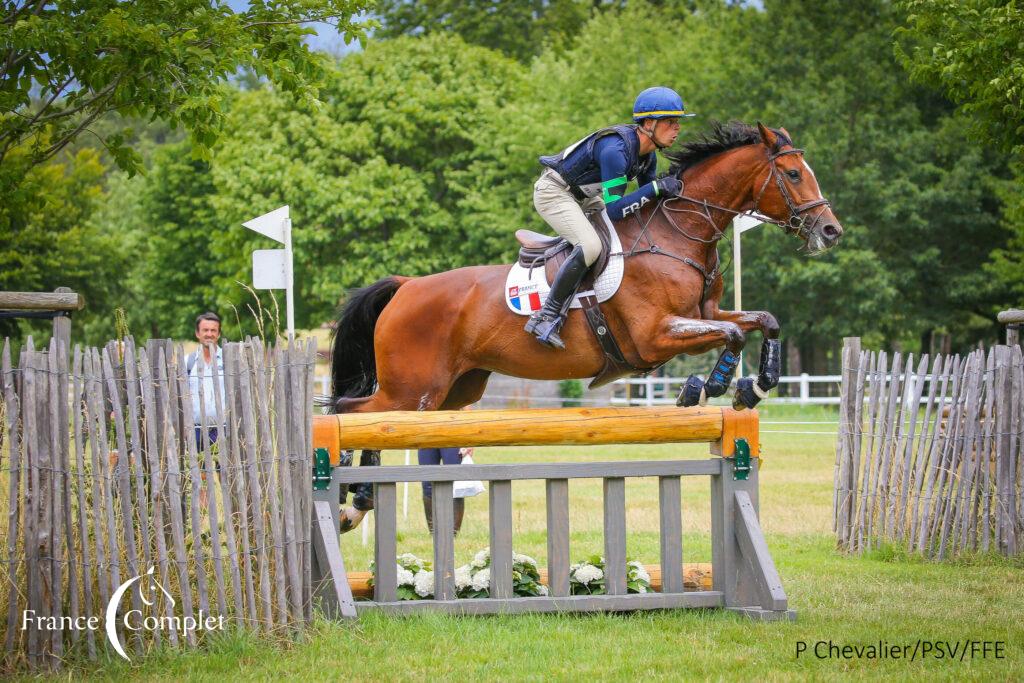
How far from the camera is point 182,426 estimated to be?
17.8 ft

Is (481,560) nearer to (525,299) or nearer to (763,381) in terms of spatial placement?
(525,299)

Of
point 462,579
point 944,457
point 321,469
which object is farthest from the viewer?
point 944,457

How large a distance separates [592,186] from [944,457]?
3545mm

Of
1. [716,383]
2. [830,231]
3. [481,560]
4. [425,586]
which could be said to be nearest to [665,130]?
[830,231]

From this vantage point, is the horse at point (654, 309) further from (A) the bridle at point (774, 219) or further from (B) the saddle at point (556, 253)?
(B) the saddle at point (556, 253)

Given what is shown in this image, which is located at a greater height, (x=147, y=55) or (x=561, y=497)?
(x=147, y=55)

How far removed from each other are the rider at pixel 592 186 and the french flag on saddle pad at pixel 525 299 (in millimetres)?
78

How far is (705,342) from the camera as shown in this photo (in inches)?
253

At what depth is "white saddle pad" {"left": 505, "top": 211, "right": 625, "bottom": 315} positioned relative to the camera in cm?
664

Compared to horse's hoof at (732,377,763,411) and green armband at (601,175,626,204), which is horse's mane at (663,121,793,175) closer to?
green armband at (601,175,626,204)

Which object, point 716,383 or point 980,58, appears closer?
point 716,383

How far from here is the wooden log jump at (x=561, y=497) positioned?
6.08 metres

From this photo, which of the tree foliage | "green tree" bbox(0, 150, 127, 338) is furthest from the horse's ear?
"green tree" bbox(0, 150, 127, 338)

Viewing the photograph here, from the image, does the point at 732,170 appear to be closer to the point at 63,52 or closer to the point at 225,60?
the point at 225,60
